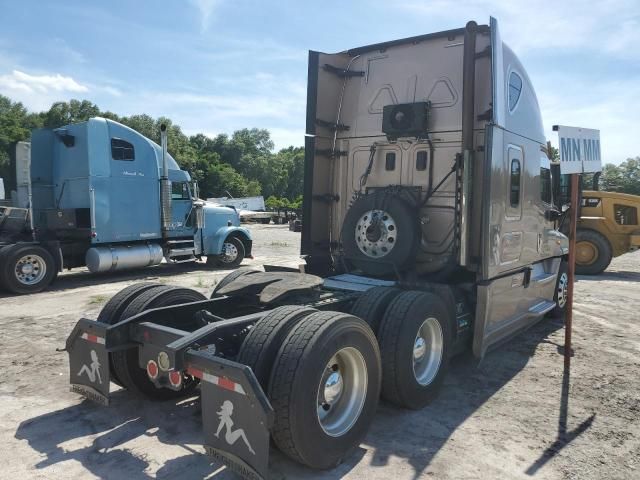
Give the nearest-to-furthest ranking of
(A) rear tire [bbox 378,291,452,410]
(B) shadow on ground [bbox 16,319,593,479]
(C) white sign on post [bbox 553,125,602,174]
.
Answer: (B) shadow on ground [bbox 16,319,593,479]
(A) rear tire [bbox 378,291,452,410]
(C) white sign on post [bbox 553,125,602,174]

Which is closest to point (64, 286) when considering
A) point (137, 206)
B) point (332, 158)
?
point (137, 206)

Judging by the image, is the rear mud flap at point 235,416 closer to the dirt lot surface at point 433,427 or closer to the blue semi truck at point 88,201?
the dirt lot surface at point 433,427

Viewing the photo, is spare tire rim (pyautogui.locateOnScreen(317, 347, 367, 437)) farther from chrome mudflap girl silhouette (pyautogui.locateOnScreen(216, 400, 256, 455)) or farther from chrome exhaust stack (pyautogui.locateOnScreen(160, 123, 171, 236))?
chrome exhaust stack (pyautogui.locateOnScreen(160, 123, 171, 236))

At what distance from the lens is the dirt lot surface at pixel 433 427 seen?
3.25 meters

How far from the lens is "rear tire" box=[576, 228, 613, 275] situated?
13398 millimetres

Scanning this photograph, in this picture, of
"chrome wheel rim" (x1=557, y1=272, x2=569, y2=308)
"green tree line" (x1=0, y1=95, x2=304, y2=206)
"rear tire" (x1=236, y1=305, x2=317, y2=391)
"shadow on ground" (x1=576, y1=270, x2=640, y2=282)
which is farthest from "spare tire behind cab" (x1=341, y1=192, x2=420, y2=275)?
"green tree line" (x1=0, y1=95, x2=304, y2=206)

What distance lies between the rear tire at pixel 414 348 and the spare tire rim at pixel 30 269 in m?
8.57

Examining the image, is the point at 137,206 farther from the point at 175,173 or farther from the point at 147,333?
the point at 147,333

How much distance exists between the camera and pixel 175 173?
41.0 feet

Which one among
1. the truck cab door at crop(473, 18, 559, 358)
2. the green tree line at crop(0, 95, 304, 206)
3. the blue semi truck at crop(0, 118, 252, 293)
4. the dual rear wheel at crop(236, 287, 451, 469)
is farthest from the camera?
the green tree line at crop(0, 95, 304, 206)

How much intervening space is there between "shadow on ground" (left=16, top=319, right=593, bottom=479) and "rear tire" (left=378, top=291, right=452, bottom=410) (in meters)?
0.20

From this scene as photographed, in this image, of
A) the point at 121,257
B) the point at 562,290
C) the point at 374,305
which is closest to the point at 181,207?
the point at 121,257

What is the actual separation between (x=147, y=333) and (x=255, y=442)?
4.45 feet

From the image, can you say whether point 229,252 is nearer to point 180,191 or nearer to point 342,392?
point 180,191
